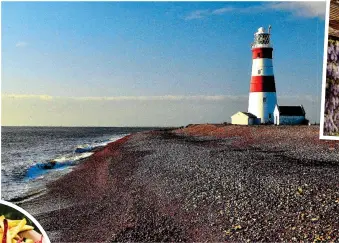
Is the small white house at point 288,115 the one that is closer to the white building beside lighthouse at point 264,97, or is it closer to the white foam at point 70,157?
the white building beside lighthouse at point 264,97

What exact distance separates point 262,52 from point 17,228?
3082 mm

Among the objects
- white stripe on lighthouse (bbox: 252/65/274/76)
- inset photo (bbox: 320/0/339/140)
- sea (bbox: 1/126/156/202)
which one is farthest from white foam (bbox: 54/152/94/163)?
inset photo (bbox: 320/0/339/140)

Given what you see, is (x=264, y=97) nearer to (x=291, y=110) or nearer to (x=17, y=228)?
(x=291, y=110)

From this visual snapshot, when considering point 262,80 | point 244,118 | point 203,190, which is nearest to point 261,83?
point 262,80

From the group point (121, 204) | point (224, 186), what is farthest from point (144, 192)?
point (224, 186)

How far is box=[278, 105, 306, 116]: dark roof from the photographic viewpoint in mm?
4816

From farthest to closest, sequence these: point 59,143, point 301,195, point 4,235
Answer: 1. point 59,143
2. point 301,195
3. point 4,235

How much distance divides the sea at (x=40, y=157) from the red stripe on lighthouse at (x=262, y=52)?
1255 millimetres

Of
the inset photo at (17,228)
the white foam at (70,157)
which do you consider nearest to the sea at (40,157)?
the white foam at (70,157)

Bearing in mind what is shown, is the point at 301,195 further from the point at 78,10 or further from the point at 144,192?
the point at 78,10

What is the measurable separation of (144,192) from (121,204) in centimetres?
25

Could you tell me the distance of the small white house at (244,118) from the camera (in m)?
5.01

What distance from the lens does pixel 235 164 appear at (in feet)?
16.8

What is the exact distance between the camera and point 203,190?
4.95 meters
